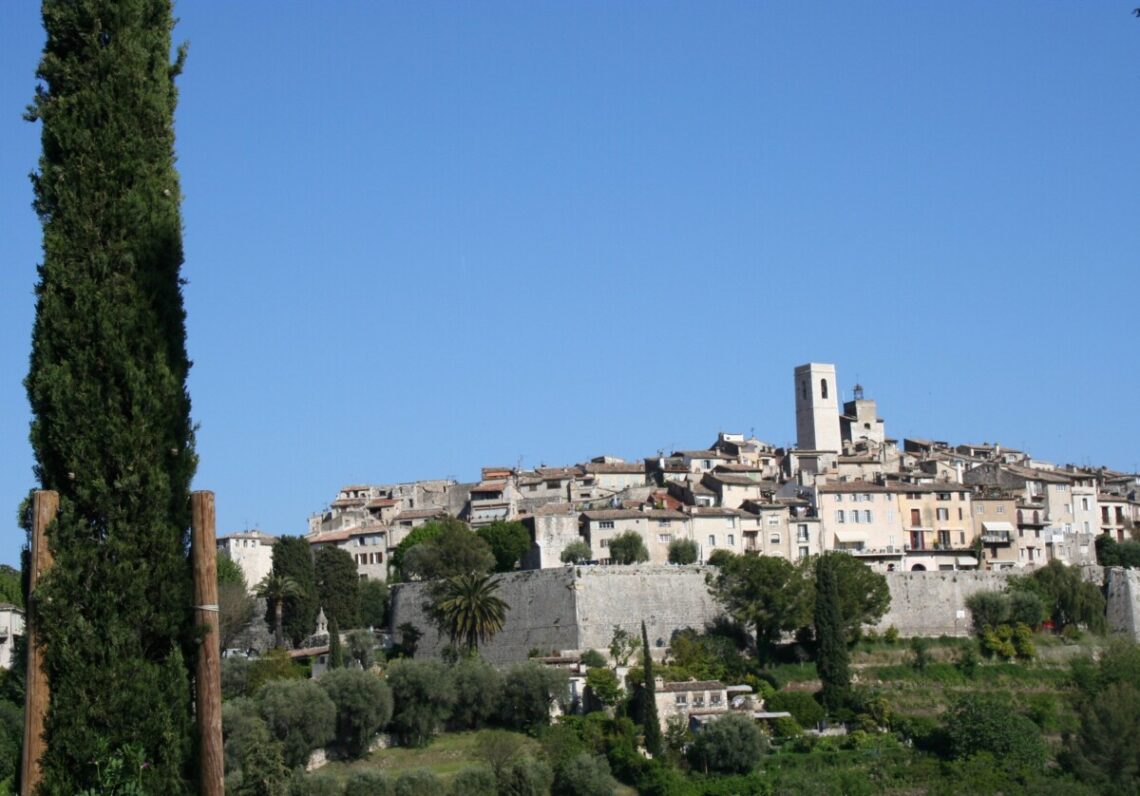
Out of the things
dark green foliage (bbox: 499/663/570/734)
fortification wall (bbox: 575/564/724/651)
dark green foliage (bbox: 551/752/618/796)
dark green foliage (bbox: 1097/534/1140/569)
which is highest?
dark green foliage (bbox: 1097/534/1140/569)

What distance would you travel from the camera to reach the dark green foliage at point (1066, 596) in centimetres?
7294

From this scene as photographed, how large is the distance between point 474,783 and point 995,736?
20041 millimetres

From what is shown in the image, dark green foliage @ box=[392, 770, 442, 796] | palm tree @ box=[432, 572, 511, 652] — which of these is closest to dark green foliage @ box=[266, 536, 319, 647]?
palm tree @ box=[432, 572, 511, 652]

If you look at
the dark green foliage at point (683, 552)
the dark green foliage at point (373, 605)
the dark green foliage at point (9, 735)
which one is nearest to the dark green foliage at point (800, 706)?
the dark green foliage at point (683, 552)

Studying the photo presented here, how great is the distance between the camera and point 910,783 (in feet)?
181

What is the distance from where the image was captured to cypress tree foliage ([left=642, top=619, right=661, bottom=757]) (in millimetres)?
55594

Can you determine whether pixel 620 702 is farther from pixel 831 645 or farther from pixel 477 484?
pixel 477 484

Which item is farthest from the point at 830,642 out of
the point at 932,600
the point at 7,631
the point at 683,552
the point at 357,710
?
the point at 7,631

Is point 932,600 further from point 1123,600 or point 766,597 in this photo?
point 766,597

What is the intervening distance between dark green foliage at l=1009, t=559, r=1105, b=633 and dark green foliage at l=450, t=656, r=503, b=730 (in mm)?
27036

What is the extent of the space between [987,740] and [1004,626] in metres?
13.9

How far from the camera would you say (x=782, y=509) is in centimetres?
7938

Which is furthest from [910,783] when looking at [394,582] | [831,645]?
[394,582]

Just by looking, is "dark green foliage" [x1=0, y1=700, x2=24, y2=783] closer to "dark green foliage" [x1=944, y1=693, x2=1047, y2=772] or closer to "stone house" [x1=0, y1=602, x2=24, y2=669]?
"stone house" [x1=0, y1=602, x2=24, y2=669]
